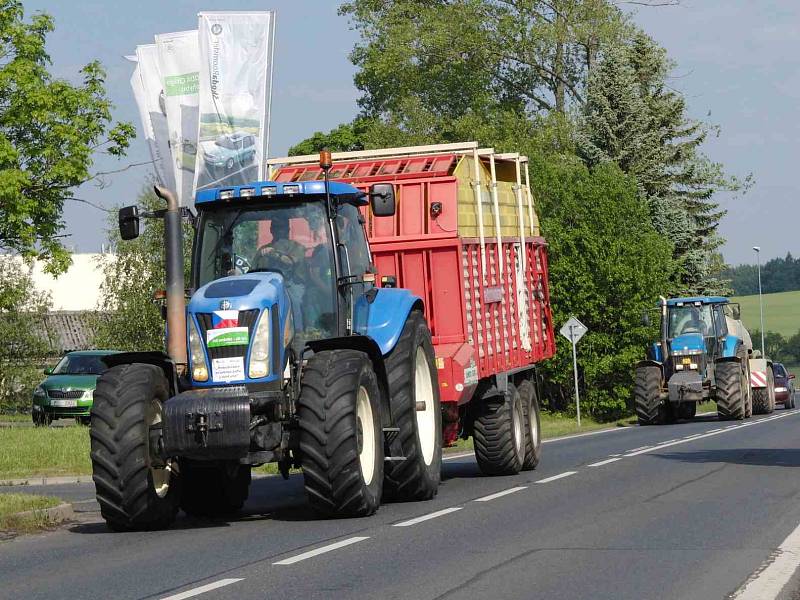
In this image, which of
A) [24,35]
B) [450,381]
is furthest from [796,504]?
[24,35]

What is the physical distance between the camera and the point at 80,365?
3609 cm

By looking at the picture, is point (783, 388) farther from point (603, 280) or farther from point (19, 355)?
point (19, 355)

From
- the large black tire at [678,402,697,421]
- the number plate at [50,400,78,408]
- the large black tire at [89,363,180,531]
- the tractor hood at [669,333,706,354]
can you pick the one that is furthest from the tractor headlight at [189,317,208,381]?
the large black tire at [678,402,697,421]

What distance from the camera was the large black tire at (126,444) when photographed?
40.0 feet

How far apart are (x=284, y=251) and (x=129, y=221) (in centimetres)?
144

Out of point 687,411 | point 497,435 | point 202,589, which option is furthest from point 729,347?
point 202,589

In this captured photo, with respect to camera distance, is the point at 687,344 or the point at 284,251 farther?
the point at 687,344

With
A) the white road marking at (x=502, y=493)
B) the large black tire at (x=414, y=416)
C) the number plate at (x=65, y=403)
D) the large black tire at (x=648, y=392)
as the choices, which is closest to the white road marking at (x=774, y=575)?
the large black tire at (x=414, y=416)

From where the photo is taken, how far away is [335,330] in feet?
44.4

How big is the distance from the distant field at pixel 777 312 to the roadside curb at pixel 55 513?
116436 millimetres

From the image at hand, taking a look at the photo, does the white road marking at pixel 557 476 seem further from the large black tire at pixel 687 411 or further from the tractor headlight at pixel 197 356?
the large black tire at pixel 687 411

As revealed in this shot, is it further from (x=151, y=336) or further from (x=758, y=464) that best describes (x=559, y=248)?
(x=758, y=464)

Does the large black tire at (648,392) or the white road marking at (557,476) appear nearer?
the white road marking at (557,476)

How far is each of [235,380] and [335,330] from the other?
1.42 m
